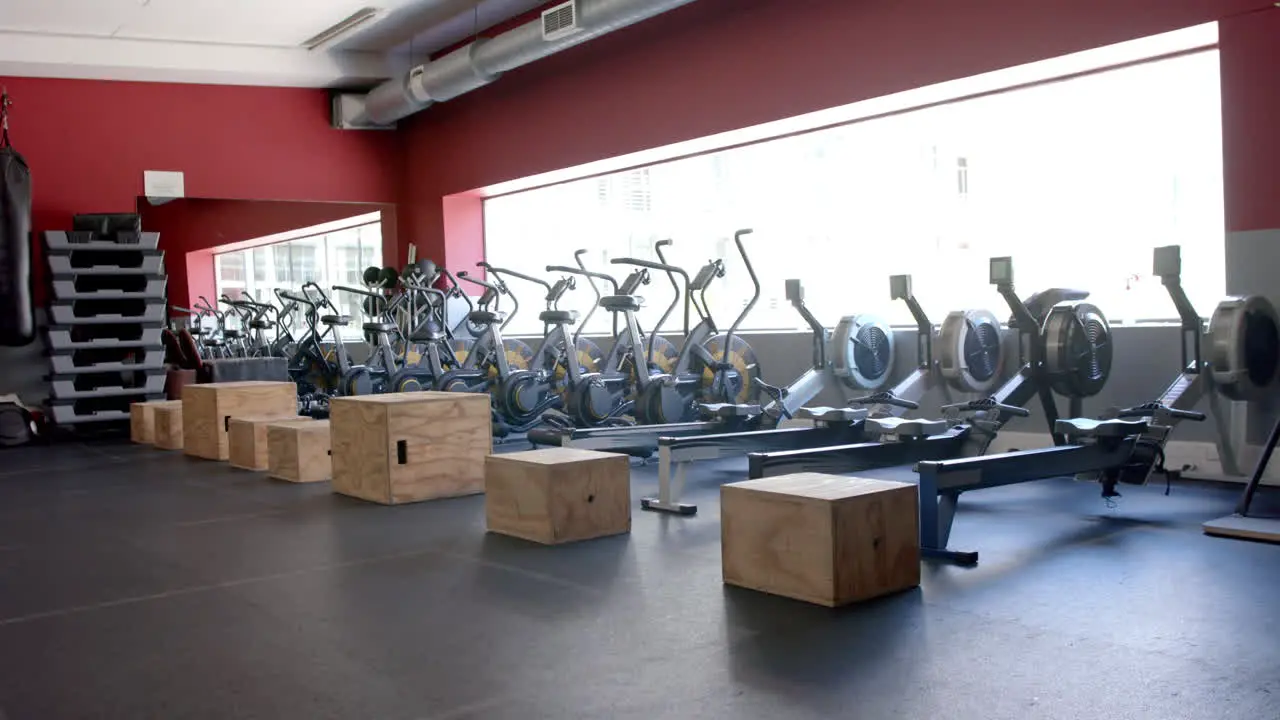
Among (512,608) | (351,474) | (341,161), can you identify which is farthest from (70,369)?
(512,608)

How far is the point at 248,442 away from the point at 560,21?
3.63 meters

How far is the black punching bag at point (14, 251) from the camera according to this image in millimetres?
7727

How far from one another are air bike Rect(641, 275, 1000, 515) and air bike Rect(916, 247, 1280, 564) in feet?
1.71

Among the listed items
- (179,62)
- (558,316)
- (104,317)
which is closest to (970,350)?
(558,316)

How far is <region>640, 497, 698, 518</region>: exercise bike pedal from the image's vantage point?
14.7ft

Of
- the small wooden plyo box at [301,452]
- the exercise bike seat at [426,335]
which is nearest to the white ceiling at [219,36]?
the exercise bike seat at [426,335]

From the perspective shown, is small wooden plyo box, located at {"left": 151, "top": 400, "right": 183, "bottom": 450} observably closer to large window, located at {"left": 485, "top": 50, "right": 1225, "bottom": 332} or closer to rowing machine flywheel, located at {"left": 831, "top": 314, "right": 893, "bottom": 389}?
large window, located at {"left": 485, "top": 50, "right": 1225, "bottom": 332}

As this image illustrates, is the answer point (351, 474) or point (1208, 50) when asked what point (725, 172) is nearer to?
point (1208, 50)

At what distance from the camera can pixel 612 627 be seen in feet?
9.15

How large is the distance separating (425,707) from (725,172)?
7.01 meters

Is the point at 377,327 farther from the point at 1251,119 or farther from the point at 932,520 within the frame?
the point at 1251,119

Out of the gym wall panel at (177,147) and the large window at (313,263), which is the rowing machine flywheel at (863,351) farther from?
the gym wall panel at (177,147)

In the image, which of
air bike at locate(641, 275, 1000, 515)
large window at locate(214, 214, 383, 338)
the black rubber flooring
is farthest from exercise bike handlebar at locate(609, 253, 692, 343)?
large window at locate(214, 214, 383, 338)

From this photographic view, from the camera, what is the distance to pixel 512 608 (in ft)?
9.87
